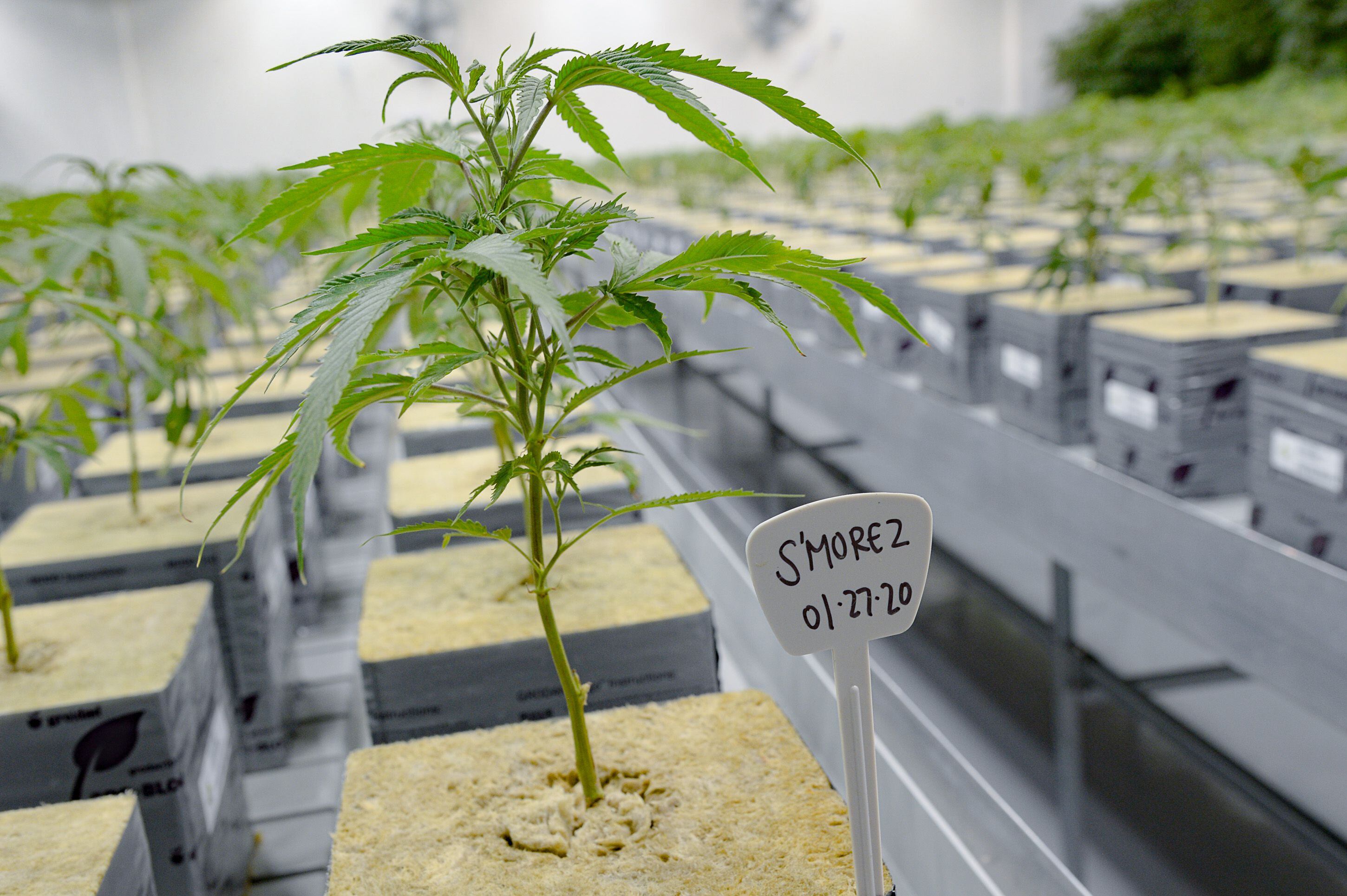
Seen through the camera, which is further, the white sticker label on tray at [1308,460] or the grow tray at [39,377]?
the grow tray at [39,377]

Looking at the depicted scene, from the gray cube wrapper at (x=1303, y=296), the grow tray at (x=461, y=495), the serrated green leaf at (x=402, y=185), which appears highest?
the serrated green leaf at (x=402, y=185)

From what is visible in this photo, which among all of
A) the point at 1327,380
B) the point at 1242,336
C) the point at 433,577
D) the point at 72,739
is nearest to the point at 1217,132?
the point at 1242,336

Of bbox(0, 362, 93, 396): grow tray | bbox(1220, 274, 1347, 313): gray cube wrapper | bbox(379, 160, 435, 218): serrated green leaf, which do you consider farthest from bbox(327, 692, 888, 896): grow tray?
bbox(0, 362, 93, 396): grow tray

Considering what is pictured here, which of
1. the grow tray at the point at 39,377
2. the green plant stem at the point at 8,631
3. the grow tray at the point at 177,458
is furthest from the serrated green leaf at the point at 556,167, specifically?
the grow tray at the point at 39,377

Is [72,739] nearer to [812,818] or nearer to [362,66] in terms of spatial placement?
[812,818]

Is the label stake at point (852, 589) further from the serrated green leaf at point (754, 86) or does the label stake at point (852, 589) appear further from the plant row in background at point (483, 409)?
the serrated green leaf at point (754, 86)

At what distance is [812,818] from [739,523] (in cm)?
150

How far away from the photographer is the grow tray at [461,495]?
1.56 meters

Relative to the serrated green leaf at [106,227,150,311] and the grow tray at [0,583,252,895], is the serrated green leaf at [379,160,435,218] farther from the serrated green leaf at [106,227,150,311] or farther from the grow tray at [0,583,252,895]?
the grow tray at [0,583,252,895]

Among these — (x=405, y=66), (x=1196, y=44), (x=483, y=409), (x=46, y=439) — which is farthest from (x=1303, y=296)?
(x=405, y=66)

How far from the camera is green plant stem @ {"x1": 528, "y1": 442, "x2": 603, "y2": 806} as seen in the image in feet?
2.64

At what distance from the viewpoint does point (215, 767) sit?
48.8 inches

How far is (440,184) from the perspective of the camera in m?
1.46

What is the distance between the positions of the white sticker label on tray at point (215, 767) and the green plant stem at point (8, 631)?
0.23 metres
